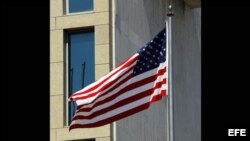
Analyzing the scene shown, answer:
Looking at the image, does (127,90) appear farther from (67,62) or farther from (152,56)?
(67,62)

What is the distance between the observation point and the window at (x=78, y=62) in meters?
38.0

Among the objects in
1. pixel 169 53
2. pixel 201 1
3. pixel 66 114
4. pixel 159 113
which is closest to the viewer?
pixel 169 53

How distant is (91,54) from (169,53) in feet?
31.5

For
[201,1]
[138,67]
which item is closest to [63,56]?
[138,67]

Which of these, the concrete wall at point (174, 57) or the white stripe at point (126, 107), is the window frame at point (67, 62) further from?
the white stripe at point (126, 107)

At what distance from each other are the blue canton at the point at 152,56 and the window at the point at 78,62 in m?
8.42

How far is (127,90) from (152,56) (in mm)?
1003

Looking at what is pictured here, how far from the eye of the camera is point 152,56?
29.4 meters

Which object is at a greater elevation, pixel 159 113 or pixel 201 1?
pixel 201 1

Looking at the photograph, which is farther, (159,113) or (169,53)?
(159,113)
